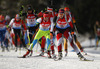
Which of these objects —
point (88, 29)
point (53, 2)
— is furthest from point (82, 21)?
point (53, 2)

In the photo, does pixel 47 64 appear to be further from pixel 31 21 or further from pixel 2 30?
pixel 2 30

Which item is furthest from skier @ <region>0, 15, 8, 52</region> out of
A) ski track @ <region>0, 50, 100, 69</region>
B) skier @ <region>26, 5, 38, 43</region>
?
ski track @ <region>0, 50, 100, 69</region>

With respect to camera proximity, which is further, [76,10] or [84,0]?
[84,0]

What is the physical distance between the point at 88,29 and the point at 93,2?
5.19 m

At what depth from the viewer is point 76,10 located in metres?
45.6

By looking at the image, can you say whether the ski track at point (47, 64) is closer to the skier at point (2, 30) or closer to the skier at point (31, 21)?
the skier at point (31, 21)

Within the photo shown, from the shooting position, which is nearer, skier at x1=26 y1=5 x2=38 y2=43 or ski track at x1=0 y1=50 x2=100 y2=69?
ski track at x1=0 y1=50 x2=100 y2=69

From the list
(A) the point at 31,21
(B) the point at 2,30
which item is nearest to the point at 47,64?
(A) the point at 31,21

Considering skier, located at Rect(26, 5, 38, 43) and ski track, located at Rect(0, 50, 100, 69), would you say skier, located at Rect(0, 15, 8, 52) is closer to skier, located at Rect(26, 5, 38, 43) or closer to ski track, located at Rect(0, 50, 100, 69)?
skier, located at Rect(26, 5, 38, 43)

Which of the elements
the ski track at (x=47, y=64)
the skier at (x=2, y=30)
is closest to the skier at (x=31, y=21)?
the ski track at (x=47, y=64)

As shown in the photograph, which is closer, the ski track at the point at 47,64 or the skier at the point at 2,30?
the ski track at the point at 47,64

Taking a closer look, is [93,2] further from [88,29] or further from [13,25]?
[13,25]

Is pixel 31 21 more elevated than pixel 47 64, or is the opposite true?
pixel 31 21

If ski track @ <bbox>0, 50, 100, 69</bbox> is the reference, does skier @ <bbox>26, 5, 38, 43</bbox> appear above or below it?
above
